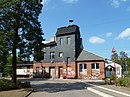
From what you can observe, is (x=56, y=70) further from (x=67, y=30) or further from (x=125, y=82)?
(x=125, y=82)

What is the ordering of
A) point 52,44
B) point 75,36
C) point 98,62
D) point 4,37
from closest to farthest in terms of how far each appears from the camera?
point 4,37
point 98,62
point 75,36
point 52,44

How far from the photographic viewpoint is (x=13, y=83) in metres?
27.5

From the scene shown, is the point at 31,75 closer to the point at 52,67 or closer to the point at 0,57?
the point at 52,67

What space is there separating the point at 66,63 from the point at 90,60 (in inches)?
234

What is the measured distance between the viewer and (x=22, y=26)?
27.4m

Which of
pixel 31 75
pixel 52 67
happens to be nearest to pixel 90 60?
pixel 52 67

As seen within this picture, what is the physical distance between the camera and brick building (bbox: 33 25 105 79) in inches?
2082

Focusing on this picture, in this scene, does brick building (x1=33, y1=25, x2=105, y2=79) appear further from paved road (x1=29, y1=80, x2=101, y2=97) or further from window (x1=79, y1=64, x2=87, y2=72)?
paved road (x1=29, y1=80, x2=101, y2=97)

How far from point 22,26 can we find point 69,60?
2995 centimetres

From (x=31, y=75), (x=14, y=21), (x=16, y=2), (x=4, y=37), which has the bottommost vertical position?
(x=31, y=75)

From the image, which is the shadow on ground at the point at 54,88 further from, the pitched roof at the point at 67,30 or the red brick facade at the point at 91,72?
the pitched roof at the point at 67,30

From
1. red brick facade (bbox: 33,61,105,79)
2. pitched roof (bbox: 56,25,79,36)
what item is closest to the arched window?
red brick facade (bbox: 33,61,105,79)

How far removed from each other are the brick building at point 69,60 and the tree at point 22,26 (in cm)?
2498

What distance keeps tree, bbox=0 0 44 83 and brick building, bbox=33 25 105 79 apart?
25.0 meters
